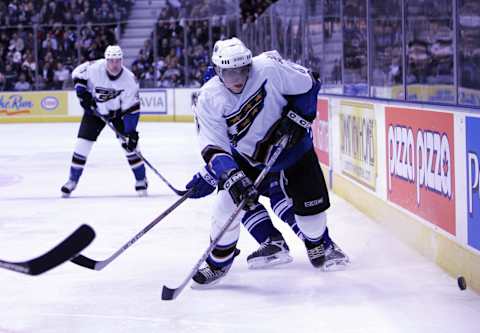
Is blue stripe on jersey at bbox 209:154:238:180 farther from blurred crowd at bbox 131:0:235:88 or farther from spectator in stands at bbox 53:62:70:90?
spectator in stands at bbox 53:62:70:90

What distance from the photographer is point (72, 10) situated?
18.0 metres

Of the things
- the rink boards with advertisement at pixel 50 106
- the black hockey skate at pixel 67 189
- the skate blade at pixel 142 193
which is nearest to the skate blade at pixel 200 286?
the skate blade at pixel 142 193

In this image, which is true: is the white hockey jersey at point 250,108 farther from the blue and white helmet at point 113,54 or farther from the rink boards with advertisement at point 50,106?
the rink boards with advertisement at point 50,106

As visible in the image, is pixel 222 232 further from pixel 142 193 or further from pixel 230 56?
pixel 142 193

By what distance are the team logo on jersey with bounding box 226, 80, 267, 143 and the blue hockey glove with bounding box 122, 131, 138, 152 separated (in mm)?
3420

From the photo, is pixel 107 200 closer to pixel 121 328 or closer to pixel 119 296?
pixel 119 296

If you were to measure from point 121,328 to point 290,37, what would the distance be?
6.65m

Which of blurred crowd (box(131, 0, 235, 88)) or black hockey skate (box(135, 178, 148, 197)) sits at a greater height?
blurred crowd (box(131, 0, 235, 88))

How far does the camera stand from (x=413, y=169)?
4480 mm

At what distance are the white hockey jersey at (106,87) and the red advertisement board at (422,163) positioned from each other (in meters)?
2.61

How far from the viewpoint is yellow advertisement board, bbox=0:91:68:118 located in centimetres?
1706

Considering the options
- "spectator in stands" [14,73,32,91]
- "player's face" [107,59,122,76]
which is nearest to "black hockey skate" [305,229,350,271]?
"player's face" [107,59,122,76]

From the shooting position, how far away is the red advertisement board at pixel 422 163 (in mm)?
3893

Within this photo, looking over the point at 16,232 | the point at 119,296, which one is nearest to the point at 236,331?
the point at 119,296
